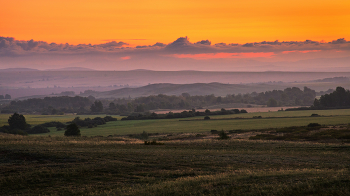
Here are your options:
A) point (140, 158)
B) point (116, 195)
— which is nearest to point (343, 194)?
point (116, 195)

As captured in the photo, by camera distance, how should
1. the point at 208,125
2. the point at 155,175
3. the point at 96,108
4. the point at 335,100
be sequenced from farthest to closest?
the point at 96,108, the point at 335,100, the point at 208,125, the point at 155,175

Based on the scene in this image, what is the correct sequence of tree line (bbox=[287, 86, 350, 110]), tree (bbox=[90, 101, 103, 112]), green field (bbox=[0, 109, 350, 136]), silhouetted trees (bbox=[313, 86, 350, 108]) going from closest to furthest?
1. green field (bbox=[0, 109, 350, 136])
2. tree line (bbox=[287, 86, 350, 110])
3. silhouetted trees (bbox=[313, 86, 350, 108])
4. tree (bbox=[90, 101, 103, 112])

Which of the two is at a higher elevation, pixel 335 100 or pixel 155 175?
pixel 335 100

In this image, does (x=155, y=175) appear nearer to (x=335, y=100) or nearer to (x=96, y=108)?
(x=335, y=100)

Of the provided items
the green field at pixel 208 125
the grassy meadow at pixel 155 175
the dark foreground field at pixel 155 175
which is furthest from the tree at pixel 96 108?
the dark foreground field at pixel 155 175

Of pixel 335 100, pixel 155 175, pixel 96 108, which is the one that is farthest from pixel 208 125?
pixel 96 108

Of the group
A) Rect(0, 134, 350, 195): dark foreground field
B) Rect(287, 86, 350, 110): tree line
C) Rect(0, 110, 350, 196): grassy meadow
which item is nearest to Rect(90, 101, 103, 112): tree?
Rect(287, 86, 350, 110): tree line

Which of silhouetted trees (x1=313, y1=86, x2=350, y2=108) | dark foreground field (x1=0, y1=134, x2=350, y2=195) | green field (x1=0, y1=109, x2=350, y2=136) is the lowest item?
green field (x1=0, y1=109, x2=350, y2=136)

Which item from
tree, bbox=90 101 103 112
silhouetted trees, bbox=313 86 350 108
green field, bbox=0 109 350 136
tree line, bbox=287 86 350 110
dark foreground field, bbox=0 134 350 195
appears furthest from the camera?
tree, bbox=90 101 103 112

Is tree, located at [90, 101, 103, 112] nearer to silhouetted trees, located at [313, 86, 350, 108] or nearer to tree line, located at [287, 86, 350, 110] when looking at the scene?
tree line, located at [287, 86, 350, 110]

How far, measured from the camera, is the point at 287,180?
15.3m

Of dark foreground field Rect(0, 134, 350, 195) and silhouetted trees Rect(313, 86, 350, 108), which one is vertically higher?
silhouetted trees Rect(313, 86, 350, 108)

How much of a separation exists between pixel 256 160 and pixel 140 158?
31.1 feet

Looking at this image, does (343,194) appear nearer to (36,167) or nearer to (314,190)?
(314,190)
